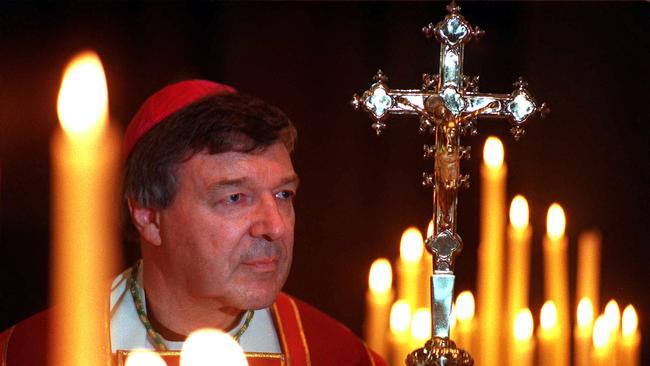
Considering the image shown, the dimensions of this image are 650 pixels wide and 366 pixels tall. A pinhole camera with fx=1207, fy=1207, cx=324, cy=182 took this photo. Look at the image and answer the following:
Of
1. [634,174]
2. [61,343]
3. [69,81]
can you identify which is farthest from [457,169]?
[634,174]

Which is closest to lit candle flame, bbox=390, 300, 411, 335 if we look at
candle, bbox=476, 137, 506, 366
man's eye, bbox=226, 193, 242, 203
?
candle, bbox=476, 137, 506, 366

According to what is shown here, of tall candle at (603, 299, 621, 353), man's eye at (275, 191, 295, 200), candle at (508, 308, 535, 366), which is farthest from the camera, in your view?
tall candle at (603, 299, 621, 353)

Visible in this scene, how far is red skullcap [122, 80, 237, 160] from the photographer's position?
2.96 meters

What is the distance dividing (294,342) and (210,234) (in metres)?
0.45

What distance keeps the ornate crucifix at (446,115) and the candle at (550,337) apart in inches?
27.1

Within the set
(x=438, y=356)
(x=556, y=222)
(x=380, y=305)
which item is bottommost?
(x=438, y=356)

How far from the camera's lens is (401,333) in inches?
127

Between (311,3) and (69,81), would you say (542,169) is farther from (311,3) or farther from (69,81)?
(69,81)

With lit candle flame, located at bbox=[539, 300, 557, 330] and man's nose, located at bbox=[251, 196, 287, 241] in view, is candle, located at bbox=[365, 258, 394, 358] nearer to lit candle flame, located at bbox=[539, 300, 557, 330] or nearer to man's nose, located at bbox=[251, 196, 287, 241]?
lit candle flame, located at bbox=[539, 300, 557, 330]

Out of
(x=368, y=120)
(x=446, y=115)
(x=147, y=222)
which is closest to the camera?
(x=446, y=115)

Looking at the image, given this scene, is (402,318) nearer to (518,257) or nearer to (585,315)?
(518,257)

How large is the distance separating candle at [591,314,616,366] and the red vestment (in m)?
0.55

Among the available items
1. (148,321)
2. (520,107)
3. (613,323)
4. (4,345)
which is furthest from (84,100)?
(613,323)

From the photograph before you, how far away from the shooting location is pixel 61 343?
10.5 feet
